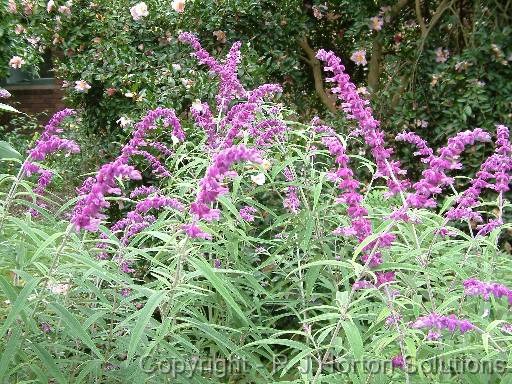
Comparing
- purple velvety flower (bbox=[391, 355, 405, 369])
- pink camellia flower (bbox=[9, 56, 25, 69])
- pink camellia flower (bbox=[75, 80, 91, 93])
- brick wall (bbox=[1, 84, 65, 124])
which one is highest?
brick wall (bbox=[1, 84, 65, 124])

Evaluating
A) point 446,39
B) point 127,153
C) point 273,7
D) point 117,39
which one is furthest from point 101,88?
point 127,153

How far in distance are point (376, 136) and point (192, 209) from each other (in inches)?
30.9

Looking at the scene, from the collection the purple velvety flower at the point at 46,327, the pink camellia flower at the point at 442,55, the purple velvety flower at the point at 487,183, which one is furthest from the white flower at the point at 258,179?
the pink camellia flower at the point at 442,55

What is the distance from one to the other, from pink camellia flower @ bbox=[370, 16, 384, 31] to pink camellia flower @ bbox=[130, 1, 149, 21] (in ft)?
8.74

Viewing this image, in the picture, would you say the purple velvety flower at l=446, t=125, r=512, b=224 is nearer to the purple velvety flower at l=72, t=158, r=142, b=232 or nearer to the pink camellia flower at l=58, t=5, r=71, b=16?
the purple velvety flower at l=72, t=158, r=142, b=232

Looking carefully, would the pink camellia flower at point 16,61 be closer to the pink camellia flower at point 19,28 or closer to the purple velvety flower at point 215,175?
the pink camellia flower at point 19,28

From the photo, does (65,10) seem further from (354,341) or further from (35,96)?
(35,96)

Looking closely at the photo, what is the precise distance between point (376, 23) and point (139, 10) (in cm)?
279

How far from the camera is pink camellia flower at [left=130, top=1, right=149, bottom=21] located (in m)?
5.86

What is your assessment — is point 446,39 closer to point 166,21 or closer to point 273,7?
point 273,7

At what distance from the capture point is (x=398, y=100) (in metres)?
6.93

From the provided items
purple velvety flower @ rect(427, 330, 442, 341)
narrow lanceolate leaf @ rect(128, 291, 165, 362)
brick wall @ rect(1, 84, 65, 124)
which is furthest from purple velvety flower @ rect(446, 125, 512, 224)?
brick wall @ rect(1, 84, 65, 124)

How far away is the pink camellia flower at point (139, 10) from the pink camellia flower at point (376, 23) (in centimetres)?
267

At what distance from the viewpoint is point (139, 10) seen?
588 cm
